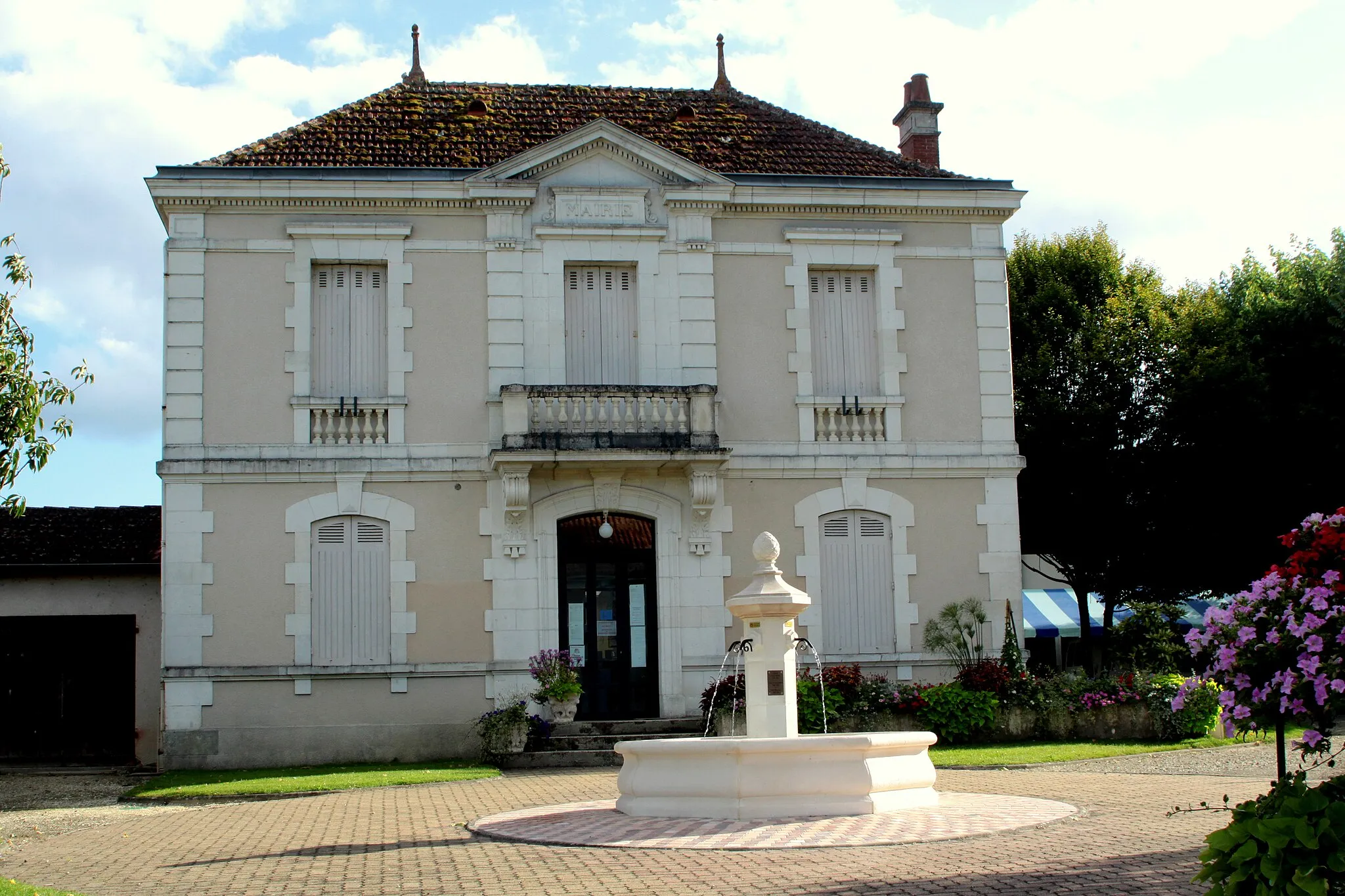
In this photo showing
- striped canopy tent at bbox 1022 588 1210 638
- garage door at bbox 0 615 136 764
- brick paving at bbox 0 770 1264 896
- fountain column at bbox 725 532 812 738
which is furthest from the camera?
striped canopy tent at bbox 1022 588 1210 638

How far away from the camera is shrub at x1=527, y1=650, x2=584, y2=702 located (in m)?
17.3

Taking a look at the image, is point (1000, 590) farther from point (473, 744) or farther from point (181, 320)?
point (181, 320)

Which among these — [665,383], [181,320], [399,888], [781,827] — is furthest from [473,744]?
[399,888]

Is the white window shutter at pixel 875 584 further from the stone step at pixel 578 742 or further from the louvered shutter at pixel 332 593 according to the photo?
the louvered shutter at pixel 332 593

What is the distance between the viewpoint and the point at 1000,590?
19.2m

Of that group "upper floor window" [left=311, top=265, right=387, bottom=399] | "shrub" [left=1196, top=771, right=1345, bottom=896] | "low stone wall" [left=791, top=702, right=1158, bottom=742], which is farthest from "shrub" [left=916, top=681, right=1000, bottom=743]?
"shrub" [left=1196, top=771, right=1345, bottom=896]

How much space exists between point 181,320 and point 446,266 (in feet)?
11.7

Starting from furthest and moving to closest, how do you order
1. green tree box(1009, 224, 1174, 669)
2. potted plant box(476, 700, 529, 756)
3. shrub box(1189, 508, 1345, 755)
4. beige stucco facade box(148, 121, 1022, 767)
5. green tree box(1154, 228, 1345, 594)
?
1. green tree box(1009, 224, 1174, 669)
2. green tree box(1154, 228, 1345, 594)
3. beige stucco facade box(148, 121, 1022, 767)
4. potted plant box(476, 700, 529, 756)
5. shrub box(1189, 508, 1345, 755)

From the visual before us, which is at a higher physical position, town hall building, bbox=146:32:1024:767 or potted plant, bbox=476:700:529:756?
town hall building, bbox=146:32:1024:767

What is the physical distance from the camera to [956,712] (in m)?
17.3

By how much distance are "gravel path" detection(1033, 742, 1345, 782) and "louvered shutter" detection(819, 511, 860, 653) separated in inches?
159

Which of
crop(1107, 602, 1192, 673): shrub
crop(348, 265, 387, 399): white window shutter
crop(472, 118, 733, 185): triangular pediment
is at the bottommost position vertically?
crop(1107, 602, 1192, 673): shrub

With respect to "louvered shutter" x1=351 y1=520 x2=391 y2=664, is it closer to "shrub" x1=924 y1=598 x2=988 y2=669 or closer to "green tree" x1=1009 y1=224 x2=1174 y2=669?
"shrub" x1=924 y1=598 x2=988 y2=669

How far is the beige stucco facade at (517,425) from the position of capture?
704 inches
